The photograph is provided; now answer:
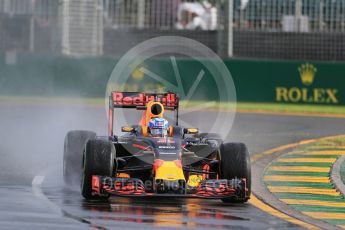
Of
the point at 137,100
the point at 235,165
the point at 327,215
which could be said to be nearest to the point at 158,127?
the point at 137,100

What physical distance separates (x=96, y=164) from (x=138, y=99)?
247 cm

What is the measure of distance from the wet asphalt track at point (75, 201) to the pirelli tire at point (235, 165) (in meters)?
0.24

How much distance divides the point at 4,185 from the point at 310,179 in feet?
16.2

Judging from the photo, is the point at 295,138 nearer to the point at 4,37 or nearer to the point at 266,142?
the point at 266,142

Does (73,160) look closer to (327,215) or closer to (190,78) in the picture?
(327,215)

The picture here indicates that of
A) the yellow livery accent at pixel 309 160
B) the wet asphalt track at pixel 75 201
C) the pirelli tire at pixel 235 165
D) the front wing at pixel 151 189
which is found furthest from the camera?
the yellow livery accent at pixel 309 160

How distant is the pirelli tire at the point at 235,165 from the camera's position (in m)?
14.7

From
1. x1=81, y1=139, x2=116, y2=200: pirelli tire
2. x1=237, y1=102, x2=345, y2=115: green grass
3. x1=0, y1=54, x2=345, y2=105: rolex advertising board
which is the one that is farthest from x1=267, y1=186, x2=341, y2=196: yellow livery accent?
x1=0, y1=54, x2=345, y2=105: rolex advertising board

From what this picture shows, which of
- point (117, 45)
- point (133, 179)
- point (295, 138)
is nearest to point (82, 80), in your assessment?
point (117, 45)

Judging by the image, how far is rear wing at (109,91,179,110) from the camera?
16.5 meters

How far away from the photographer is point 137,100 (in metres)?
16.6

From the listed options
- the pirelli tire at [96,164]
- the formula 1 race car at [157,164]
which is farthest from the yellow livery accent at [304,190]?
the pirelli tire at [96,164]

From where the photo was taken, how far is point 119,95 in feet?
54.4

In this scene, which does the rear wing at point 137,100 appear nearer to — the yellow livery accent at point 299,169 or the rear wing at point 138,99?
the rear wing at point 138,99
